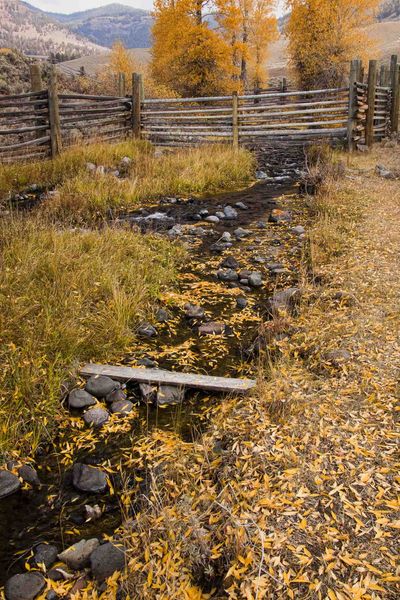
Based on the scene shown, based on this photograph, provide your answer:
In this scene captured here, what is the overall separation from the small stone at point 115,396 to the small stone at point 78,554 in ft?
3.67

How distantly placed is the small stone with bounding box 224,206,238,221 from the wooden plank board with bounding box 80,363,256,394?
4707 millimetres

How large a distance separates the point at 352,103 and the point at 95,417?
39.9ft

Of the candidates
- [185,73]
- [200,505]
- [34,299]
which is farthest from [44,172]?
[185,73]

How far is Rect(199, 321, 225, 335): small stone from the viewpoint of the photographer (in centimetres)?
400

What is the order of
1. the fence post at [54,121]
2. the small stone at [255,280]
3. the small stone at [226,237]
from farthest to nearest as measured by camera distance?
the fence post at [54,121], the small stone at [226,237], the small stone at [255,280]

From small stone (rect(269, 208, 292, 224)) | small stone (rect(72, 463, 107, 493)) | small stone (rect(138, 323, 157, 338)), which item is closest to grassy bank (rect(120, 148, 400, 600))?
small stone (rect(72, 463, 107, 493))

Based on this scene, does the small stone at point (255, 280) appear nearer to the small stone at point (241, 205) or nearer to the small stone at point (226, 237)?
the small stone at point (226, 237)

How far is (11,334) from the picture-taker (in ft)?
10.6

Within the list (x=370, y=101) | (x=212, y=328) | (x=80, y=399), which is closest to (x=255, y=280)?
(x=212, y=328)

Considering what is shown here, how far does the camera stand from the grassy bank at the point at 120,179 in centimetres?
754

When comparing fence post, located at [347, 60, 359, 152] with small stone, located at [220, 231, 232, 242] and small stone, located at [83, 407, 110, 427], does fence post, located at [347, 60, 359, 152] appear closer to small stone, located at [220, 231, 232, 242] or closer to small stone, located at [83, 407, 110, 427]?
small stone, located at [220, 231, 232, 242]

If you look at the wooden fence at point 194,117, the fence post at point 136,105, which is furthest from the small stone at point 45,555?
the fence post at point 136,105

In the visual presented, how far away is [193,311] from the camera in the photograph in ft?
14.2

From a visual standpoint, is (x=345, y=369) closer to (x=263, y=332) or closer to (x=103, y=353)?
(x=263, y=332)
